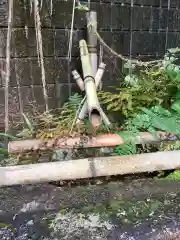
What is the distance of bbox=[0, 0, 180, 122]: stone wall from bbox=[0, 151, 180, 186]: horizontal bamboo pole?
4.46 feet

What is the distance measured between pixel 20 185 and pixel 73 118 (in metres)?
1.25

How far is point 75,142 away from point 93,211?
3.20ft

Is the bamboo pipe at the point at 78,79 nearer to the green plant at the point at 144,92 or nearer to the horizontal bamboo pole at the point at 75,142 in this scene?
the green plant at the point at 144,92

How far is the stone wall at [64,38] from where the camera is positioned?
2912 millimetres

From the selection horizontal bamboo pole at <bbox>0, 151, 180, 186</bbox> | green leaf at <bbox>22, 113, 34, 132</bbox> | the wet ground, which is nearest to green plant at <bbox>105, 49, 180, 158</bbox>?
horizontal bamboo pole at <bbox>0, 151, 180, 186</bbox>

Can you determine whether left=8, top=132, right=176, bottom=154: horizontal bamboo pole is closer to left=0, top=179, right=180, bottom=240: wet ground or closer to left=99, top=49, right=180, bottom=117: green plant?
left=99, top=49, right=180, bottom=117: green plant

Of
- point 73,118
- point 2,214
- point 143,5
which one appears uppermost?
point 143,5

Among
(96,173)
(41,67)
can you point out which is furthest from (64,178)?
(41,67)

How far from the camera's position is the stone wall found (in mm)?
2912

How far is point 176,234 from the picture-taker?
4.42 ft

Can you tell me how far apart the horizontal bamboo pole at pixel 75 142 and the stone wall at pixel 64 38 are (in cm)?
80

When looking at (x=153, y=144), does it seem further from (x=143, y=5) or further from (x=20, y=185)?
(x=143, y=5)

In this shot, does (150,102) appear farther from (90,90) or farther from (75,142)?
(75,142)

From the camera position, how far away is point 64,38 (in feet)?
10.1
